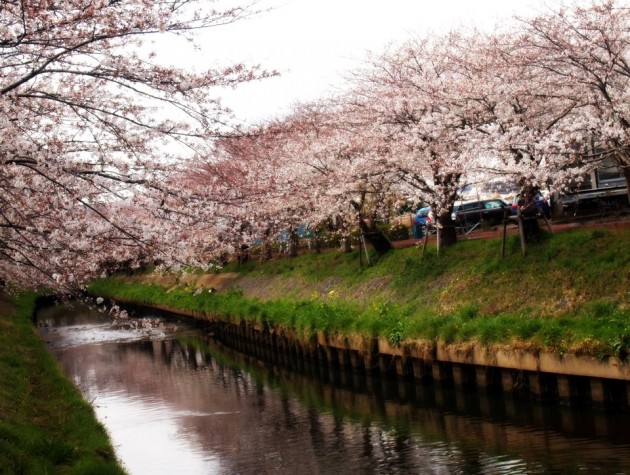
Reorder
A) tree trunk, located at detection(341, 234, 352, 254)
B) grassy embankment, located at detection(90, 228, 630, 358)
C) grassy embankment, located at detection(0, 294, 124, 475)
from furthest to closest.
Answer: tree trunk, located at detection(341, 234, 352, 254) → grassy embankment, located at detection(90, 228, 630, 358) → grassy embankment, located at detection(0, 294, 124, 475)

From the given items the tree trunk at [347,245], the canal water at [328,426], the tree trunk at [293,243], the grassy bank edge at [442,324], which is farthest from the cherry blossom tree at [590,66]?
the tree trunk at [293,243]

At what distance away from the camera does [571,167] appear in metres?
15.8

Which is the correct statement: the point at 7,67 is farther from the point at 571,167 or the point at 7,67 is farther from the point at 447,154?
the point at 447,154

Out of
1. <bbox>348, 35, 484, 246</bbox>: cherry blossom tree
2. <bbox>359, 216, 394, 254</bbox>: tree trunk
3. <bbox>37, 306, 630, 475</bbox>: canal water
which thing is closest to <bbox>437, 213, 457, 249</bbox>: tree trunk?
<bbox>348, 35, 484, 246</bbox>: cherry blossom tree

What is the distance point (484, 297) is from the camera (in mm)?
17344

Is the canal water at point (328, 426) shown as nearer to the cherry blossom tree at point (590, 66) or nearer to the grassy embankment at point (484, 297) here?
the grassy embankment at point (484, 297)

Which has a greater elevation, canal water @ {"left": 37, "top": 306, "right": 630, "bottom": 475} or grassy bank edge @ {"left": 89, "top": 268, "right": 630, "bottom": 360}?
grassy bank edge @ {"left": 89, "top": 268, "right": 630, "bottom": 360}

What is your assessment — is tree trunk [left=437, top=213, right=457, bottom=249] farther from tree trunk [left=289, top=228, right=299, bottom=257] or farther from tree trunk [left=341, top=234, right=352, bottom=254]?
tree trunk [left=289, top=228, right=299, bottom=257]

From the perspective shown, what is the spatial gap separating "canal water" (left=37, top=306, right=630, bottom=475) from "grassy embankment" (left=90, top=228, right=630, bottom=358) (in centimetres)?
125

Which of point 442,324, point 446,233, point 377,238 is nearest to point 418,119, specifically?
point 446,233

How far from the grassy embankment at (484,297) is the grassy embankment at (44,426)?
2654 millimetres

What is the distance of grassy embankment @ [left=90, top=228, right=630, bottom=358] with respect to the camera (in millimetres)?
13484

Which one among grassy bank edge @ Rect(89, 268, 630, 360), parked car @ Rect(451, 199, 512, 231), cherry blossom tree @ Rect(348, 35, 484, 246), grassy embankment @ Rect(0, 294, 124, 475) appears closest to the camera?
grassy embankment @ Rect(0, 294, 124, 475)

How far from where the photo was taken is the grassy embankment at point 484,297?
13.5 m
